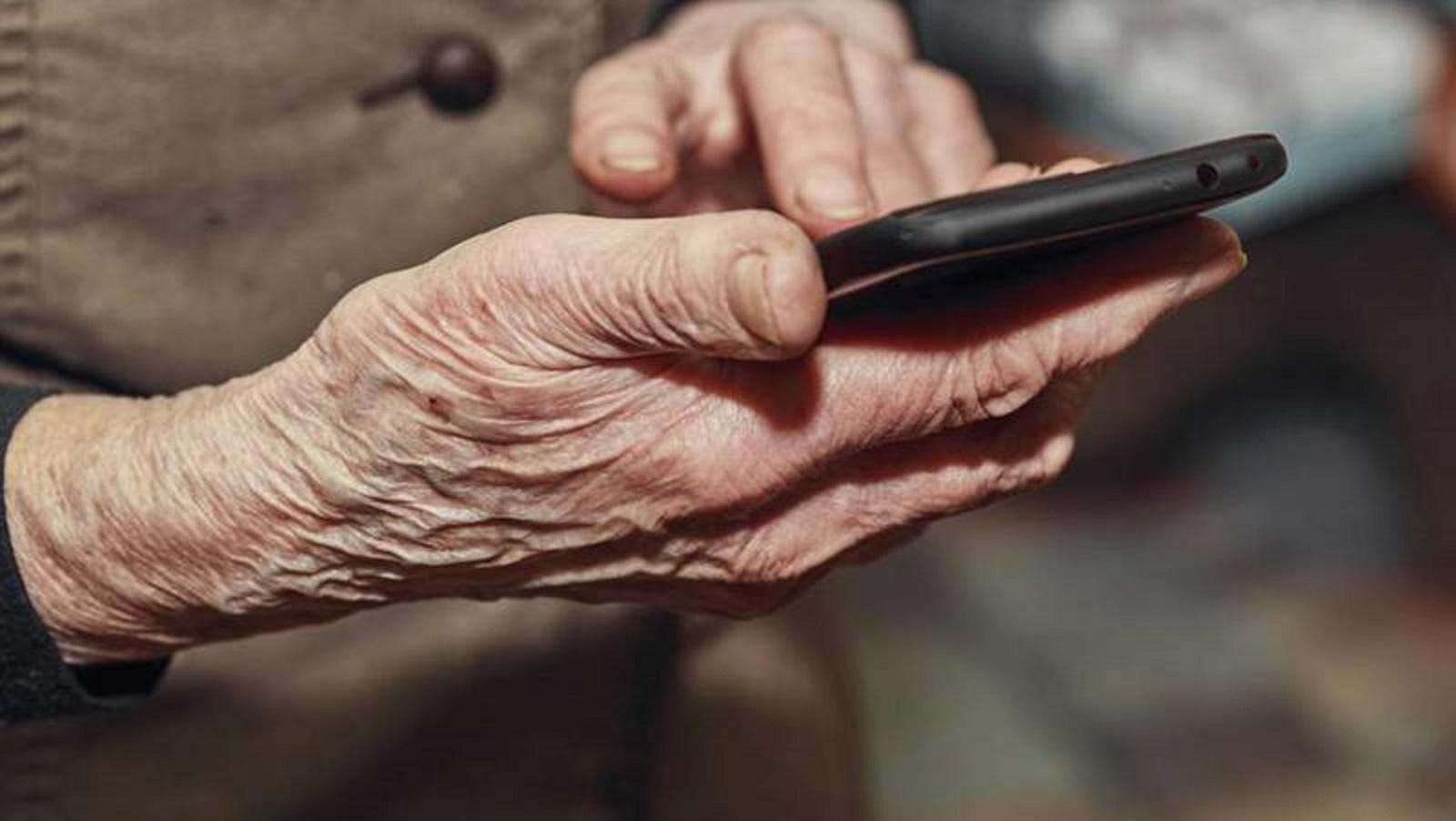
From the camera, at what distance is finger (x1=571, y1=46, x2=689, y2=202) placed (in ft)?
2.18

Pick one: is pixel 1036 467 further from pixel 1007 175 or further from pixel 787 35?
pixel 787 35

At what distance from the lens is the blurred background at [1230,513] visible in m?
1.42

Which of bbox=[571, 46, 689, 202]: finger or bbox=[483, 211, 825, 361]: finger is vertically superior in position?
bbox=[571, 46, 689, 202]: finger

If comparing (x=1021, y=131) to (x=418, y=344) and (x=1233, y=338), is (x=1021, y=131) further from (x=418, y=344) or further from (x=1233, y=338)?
(x=418, y=344)

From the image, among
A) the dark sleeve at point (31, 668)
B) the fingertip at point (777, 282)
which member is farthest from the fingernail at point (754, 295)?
the dark sleeve at point (31, 668)

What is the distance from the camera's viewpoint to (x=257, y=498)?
53 cm

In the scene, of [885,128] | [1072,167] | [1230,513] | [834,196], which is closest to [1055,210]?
[1072,167]

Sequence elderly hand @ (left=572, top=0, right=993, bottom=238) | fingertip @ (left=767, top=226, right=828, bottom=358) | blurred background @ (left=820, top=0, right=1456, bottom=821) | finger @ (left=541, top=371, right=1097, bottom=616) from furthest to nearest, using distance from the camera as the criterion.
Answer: blurred background @ (left=820, top=0, right=1456, bottom=821) → elderly hand @ (left=572, top=0, right=993, bottom=238) → finger @ (left=541, top=371, right=1097, bottom=616) → fingertip @ (left=767, top=226, right=828, bottom=358)

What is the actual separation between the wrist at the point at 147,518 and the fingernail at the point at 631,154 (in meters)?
0.18

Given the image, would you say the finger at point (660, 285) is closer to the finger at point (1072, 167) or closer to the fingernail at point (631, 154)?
the finger at point (1072, 167)

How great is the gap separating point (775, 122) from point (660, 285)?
9.7 inches

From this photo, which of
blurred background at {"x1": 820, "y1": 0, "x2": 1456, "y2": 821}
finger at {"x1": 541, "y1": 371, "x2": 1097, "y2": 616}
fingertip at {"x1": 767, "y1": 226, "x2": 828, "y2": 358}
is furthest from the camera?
blurred background at {"x1": 820, "y1": 0, "x2": 1456, "y2": 821}

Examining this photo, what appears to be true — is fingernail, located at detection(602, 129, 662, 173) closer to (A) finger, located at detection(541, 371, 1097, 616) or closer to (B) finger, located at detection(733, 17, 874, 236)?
(B) finger, located at detection(733, 17, 874, 236)

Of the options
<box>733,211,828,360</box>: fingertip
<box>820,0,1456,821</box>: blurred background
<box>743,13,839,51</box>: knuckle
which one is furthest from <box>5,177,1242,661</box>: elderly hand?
<box>820,0,1456,821</box>: blurred background
